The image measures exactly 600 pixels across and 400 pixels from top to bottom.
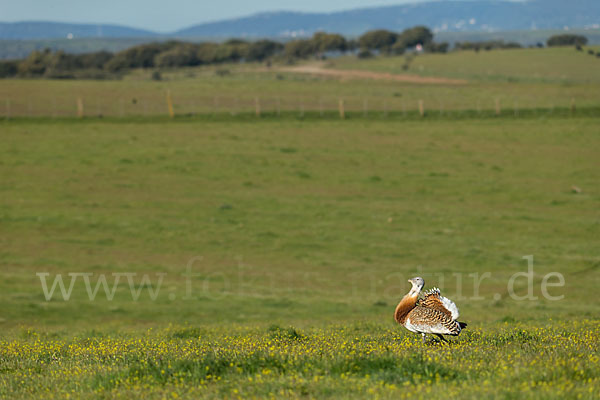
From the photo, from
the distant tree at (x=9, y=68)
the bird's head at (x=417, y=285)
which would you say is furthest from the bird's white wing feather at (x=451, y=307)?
the distant tree at (x=9, y=68)

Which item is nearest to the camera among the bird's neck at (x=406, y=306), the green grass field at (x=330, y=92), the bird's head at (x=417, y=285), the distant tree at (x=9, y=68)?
the bird's head at (x=417, y=285)

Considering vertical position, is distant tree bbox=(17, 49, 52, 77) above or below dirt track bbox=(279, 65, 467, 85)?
above

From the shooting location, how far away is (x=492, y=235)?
115 ft

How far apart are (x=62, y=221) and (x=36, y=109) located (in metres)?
43.4

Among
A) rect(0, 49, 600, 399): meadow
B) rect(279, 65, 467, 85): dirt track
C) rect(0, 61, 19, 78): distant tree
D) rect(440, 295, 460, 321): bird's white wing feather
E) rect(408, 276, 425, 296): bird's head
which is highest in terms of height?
rect(0, 61, 19, 78): distant tree

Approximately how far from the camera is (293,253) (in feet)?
106

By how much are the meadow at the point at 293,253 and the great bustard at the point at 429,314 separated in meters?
0.35

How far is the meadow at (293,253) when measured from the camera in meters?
9.54

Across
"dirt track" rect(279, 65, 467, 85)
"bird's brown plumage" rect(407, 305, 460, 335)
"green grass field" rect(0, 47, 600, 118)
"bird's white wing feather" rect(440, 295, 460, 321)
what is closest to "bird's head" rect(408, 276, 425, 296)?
"bird's brown plumage" rect(407, 305, 460, 335)

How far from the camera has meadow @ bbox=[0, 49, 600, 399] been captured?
31.3ft

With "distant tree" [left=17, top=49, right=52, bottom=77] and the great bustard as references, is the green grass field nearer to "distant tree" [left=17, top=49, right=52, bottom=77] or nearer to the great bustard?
"distant tree" [left=17, top=49, right=52, bottom=77]

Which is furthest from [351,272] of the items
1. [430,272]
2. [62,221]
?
[62,221]

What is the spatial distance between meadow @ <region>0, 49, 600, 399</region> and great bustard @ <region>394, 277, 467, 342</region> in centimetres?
35

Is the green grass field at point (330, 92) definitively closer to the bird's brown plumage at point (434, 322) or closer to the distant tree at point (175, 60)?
the distant tree at point (175, 60)
